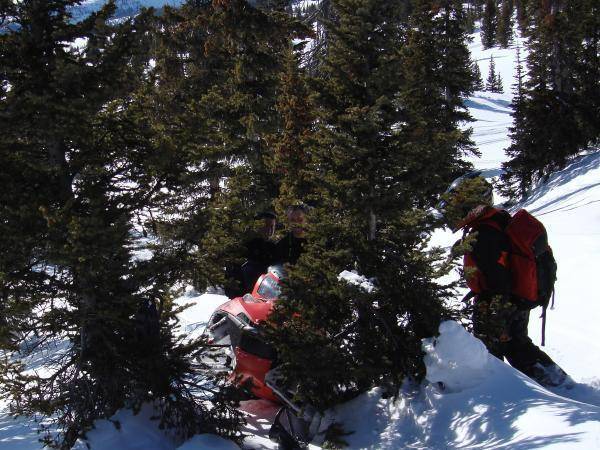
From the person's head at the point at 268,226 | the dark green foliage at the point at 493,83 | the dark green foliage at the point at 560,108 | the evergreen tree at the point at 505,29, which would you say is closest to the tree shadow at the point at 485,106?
the dark green foliage at the point at 493,83

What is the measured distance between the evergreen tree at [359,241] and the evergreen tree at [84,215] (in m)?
1.30

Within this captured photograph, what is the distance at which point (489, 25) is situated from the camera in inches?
3583

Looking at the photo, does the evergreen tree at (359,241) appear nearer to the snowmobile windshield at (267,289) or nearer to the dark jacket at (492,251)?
the dark jacket at (492,251)

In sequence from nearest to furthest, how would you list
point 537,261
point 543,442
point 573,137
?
point 543,442 → point 537,261 → point 573,137

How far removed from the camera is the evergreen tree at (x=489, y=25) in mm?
90831

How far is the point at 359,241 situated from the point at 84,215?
116 inches

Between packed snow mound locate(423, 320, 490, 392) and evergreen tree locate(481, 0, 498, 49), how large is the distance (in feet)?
323

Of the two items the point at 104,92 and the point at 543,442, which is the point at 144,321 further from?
the point at 543,442

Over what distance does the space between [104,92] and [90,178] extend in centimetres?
100

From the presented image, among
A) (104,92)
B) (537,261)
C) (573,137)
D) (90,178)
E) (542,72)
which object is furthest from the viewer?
(542,72)

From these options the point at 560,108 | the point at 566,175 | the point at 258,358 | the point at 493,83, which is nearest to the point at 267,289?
the point at 258,358

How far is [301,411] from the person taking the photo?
5504 mm

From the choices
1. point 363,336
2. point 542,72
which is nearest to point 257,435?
point 363,336

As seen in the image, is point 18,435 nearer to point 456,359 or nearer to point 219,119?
point 456,359
